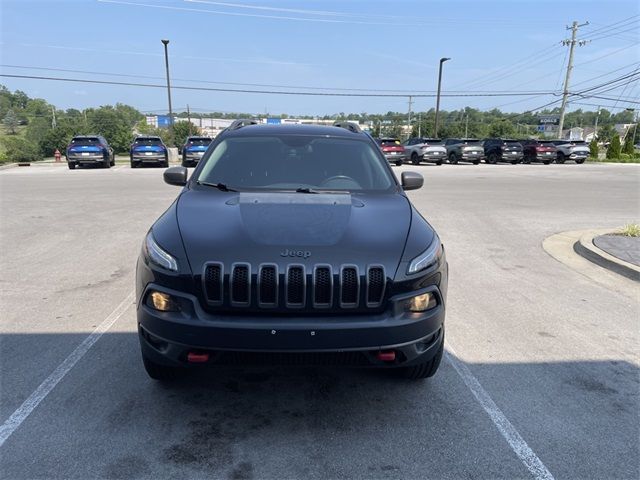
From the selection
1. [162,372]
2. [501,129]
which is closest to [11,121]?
[501,129]

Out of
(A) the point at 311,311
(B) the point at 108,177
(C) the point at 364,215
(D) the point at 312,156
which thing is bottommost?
(B) the point at 108,177

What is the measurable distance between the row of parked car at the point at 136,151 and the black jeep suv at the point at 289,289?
22275 mm

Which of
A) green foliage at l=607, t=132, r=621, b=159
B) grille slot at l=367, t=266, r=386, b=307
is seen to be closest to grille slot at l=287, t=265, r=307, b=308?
grille slot at l=367, t=266, r=386, b=307

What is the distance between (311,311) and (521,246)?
652 centimetres

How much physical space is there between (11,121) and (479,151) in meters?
113

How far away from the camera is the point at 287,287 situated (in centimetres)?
283

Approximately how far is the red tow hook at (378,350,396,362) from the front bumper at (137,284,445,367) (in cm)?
3

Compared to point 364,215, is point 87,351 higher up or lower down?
lower down

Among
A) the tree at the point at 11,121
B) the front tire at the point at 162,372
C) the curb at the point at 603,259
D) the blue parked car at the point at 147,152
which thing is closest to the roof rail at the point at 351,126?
the front tire at the point at 162,372

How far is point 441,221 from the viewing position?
418 inches

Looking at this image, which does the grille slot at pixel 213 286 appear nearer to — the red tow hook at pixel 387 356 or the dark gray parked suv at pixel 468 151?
the red tow hook at pixel 387 356

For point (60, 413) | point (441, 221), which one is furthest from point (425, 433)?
point (441, 221)

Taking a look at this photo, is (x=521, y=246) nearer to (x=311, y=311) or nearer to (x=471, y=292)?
(x=471, y=292)

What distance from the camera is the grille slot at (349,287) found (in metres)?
2.86
